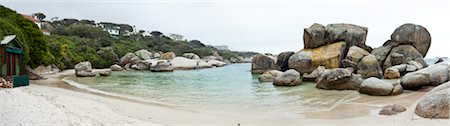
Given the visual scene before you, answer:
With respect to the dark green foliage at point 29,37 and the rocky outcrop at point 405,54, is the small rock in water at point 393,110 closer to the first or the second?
the rocky outcrop at point 405,54

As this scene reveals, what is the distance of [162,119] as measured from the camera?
8.45 m

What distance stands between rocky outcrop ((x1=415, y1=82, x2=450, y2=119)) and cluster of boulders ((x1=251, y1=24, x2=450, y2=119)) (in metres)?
6.15

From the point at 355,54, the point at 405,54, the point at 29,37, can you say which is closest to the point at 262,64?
the point at 355,54

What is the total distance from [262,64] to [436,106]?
95.3 ft

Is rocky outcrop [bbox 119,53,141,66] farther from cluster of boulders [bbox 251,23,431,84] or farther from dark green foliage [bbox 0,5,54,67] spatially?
cluster of boulders [bbox 251,23,431,84]

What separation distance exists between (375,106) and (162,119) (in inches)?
296

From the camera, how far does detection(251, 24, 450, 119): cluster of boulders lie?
48.4 ft

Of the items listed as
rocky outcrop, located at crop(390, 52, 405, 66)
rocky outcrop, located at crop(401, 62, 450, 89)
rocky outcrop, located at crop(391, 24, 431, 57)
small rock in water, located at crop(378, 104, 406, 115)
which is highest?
rocky outcrop, located at crop(391, 24, 431, 57)

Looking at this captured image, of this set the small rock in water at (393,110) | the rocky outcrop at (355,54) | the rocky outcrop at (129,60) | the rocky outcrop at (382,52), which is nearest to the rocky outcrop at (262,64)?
the rocky outcrop at (355,54)

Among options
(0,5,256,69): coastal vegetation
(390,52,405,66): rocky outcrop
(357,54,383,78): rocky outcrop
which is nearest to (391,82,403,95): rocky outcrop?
(357,54,383,78): rocky outcrop

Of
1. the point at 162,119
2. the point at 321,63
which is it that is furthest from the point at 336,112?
the point at 321,63

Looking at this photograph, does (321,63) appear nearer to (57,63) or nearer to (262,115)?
(262,115)

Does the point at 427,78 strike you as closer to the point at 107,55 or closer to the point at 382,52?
the point at 382,52

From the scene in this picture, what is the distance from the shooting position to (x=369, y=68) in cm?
2500
